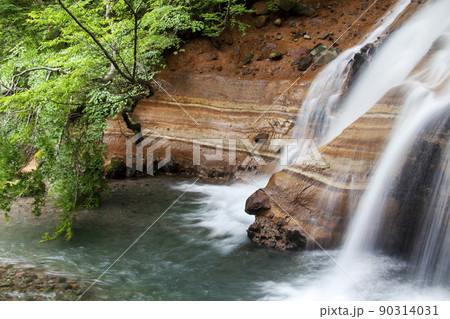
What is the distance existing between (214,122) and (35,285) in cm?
519

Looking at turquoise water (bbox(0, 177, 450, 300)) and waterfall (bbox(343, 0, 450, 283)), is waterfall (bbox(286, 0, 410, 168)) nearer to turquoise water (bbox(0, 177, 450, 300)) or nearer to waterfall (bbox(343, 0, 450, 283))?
waterfall (bbox(343, 0, 450, 283))

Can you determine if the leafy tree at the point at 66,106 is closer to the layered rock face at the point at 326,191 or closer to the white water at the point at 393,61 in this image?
the layered rock face at the point at 326,191

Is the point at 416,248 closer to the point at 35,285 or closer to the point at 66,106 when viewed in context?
the point at 35,285

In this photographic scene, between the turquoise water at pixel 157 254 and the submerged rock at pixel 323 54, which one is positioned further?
the submerged rock at pixel 323 54

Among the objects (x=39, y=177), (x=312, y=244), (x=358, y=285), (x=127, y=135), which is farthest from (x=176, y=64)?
(x=358, y=285)

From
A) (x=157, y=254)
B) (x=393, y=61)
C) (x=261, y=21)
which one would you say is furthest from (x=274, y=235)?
(x=261, y=21)

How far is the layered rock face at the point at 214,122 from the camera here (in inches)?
314

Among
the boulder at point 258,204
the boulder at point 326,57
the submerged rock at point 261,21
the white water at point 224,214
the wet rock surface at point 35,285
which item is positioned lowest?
the wet rock surface at point 35,285

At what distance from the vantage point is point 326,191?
509 cm

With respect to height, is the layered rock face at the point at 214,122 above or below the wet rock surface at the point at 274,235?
above

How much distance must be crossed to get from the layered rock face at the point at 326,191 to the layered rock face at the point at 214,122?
2313 millimetres

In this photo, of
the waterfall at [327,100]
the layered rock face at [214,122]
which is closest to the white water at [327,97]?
the waterfall at [327,100]

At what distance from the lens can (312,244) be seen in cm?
504

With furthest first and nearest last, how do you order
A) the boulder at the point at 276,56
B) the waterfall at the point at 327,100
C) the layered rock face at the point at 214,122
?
1. the boulder at the point at 276,56
2. the layered rock face at the point at 214,122
3. the waterfall at the point at 327,100
